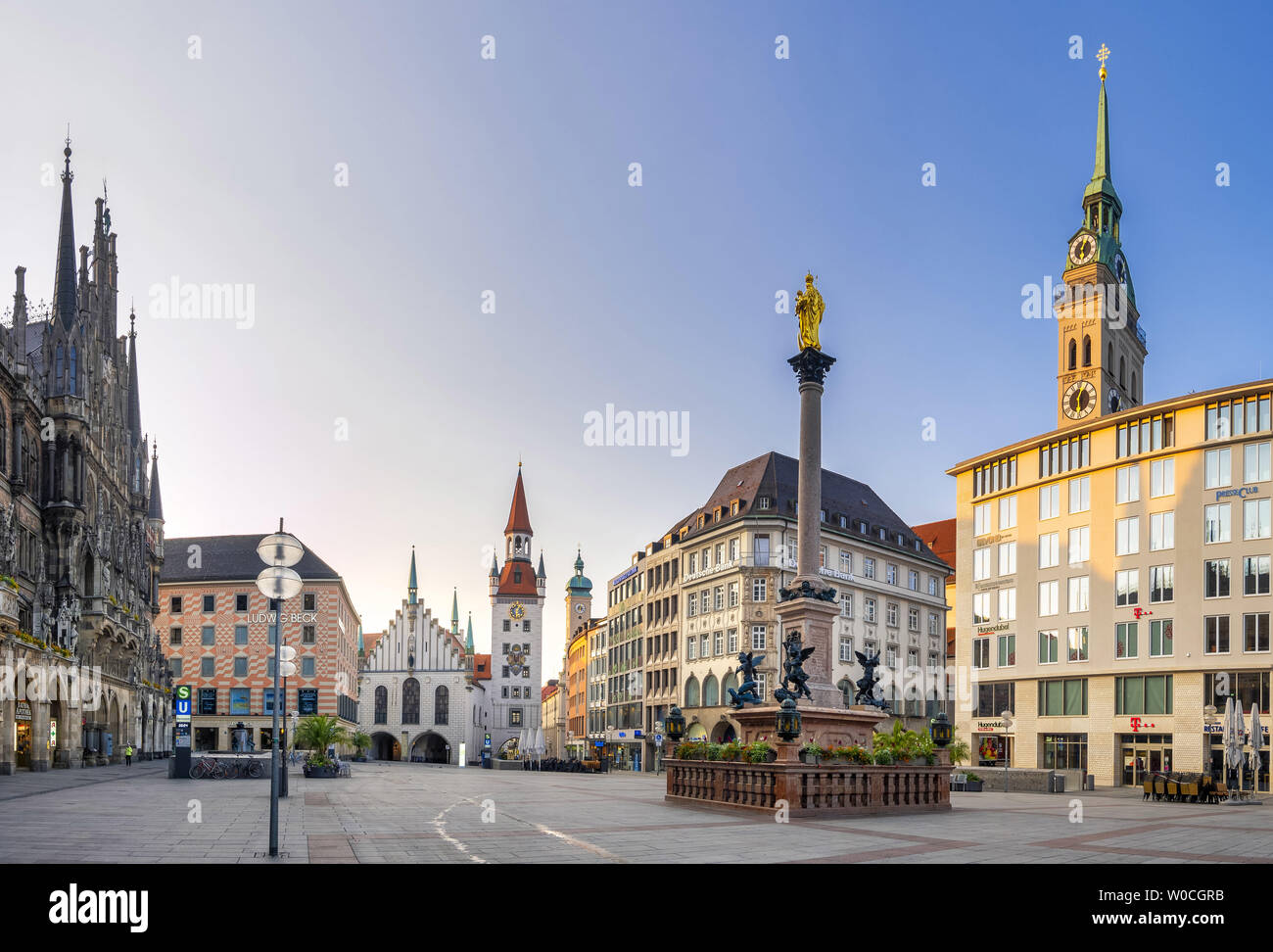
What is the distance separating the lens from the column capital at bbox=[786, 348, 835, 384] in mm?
32562

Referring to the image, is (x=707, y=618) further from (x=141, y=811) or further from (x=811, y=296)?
(x=141, y=811)

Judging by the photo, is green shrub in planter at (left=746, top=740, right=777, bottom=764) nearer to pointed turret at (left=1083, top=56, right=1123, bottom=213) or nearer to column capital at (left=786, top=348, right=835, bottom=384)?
column capital at (left=786, top=348, right=835, bottom=384)

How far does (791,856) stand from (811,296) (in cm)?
2137

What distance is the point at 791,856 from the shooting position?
51.9 feet

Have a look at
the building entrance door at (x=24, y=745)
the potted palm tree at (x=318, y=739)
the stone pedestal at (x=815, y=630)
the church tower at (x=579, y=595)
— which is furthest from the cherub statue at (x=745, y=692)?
the church tower at (x=579, y=595)

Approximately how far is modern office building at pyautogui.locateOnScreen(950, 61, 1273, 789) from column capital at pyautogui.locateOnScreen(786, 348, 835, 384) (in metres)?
25.2

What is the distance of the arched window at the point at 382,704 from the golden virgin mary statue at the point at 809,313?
97.7m

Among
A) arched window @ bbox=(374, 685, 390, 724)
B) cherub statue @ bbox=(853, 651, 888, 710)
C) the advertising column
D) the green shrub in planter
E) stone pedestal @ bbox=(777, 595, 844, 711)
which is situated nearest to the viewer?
the green shrub in planter

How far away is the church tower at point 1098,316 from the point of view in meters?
92.0

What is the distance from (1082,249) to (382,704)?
8309 cm

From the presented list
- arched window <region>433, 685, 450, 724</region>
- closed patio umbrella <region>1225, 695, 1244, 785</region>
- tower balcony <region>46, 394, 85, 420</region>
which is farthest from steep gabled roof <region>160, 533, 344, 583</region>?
closed patio umbrella <region>1225, 695, 1244, 785</region>

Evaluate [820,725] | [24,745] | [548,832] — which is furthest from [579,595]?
[548,832]

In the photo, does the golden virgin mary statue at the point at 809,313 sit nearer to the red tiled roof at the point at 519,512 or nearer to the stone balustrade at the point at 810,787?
the stone balustrade at the point at 810,787
